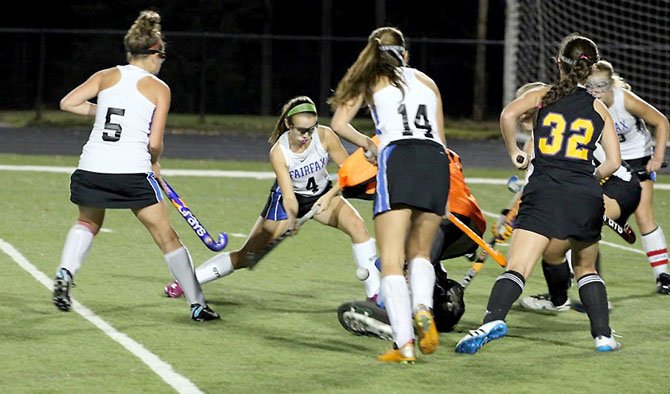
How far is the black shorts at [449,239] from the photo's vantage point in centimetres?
741

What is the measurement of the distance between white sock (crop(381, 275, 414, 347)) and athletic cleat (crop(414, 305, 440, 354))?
0.28 ft

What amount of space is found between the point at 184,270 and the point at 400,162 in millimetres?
1738

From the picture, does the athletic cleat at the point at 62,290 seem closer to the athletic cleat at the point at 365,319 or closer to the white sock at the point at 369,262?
the athletic cleat at the point at 365,319

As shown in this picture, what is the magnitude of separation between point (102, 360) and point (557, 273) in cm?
290

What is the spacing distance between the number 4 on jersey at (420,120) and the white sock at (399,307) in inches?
28.3

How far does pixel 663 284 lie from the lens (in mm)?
9172

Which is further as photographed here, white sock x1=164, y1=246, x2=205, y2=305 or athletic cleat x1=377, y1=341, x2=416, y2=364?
white sock x1=164, y1=246, x2=205, y2=305

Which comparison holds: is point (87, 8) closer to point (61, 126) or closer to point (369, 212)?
point (61, 126)

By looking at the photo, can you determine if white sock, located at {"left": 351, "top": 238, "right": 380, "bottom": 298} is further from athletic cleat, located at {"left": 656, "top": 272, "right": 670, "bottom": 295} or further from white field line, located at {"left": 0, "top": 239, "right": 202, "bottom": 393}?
athletic cleat, located at {"left": 656, "top": 272, "right": 670, "bottom": 295}

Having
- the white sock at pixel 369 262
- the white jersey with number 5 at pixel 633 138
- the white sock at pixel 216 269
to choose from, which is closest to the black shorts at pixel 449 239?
the white sock at pixel 369 262

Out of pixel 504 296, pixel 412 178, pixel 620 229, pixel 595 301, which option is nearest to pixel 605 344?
pixel 595 301

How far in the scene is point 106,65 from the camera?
2947cm

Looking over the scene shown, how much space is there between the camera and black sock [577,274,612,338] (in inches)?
272

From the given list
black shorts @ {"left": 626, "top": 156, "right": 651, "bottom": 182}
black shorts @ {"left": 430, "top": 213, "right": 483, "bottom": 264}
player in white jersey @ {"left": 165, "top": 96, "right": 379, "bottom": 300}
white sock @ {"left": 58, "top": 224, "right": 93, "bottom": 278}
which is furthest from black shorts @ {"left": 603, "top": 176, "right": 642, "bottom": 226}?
white sock @ {"left": 58, "top": 224, "right": 93, "bottom": 278}
